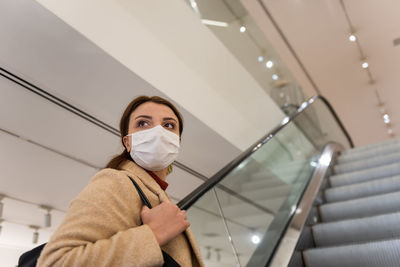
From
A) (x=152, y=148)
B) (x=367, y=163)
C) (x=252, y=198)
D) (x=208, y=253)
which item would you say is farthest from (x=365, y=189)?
(x=152, y=148)

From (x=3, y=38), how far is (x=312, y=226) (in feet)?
10.0

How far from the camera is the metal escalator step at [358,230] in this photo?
3020mm

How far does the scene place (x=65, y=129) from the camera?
349 centimetres

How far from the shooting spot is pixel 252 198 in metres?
3.19

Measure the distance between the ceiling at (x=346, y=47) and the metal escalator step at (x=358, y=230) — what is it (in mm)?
5526

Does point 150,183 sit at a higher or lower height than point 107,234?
higher

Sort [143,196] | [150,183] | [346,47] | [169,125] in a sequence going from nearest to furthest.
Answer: [143,196]
[150,183]
[169,125]
[346,47]

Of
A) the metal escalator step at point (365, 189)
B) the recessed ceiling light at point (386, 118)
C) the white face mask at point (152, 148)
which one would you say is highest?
the recessed ceiling light at point (386, 118)

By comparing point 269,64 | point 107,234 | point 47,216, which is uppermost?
point 269,64

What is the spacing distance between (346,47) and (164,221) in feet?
29.0

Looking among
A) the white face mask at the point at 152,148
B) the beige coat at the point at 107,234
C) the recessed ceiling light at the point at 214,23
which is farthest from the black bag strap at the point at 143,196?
the recessed ceiling light at the point at 214,23

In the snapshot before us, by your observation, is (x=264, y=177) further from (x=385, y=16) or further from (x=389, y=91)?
(x=389, y=91)

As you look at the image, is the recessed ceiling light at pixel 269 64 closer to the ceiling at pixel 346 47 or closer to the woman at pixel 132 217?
the ceiling at pixel 346 47

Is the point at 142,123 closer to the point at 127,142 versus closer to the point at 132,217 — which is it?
the point at 127,142
